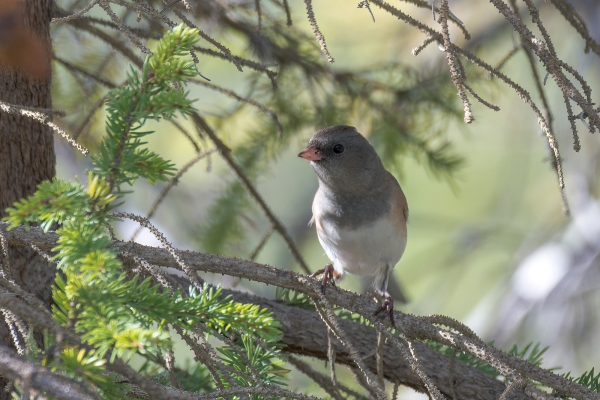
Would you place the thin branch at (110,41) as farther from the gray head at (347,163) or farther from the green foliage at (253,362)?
the green foliage at (253,362)

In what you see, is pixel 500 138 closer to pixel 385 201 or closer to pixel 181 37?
pixel 385 201

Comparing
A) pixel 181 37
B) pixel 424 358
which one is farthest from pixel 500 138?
pixel 181 37

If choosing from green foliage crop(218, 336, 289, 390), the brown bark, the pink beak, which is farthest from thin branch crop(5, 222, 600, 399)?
the pink beak

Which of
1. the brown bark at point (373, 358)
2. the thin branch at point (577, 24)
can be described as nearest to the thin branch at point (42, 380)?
the brown bark at point (373, 358)

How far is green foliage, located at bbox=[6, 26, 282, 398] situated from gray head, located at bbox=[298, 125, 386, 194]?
1.31m

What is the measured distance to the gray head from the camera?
222 centimetres

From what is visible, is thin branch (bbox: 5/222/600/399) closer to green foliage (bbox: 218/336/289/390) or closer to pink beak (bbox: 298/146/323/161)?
green foliage (bbox: 218/336/289/390)

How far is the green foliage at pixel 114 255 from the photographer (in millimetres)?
784

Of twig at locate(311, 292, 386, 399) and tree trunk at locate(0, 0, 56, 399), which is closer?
twig at locate(311, 292, 386, 399)

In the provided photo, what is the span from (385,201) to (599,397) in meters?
1.11

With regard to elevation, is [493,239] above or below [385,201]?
above

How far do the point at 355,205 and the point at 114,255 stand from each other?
150 cm

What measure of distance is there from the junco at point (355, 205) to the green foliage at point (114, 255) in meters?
1.26

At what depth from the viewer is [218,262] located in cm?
134
